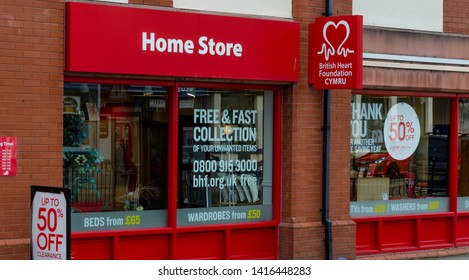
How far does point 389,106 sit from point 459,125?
63.5 inches

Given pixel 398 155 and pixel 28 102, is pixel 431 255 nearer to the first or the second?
pixel 398 155

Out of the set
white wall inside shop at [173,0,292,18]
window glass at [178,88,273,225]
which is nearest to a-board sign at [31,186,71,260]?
window glass at [178,88,273,225]

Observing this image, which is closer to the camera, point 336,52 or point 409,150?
point 336,52

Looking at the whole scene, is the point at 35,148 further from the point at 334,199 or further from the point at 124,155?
the point at 334,199

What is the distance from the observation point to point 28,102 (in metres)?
10.4

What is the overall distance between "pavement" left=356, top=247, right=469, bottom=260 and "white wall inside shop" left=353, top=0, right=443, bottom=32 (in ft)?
11.8

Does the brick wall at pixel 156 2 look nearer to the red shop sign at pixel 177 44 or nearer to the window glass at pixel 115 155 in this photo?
the red shop sign at pixel 177 44

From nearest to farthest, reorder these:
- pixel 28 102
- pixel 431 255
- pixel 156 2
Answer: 1. pixel 28 102
2. pixel 156 2
3. pixel 431 255

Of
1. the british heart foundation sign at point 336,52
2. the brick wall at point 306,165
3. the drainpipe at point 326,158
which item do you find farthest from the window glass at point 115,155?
the drainpipe at point 326,158

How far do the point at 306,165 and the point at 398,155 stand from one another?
2.28m

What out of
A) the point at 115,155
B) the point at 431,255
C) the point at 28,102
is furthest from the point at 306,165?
the point at 28,102

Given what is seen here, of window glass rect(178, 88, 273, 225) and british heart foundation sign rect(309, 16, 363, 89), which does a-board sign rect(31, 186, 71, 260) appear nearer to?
window glass rect(178, 88, 273, 225)

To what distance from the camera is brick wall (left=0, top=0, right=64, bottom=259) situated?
403 inches
